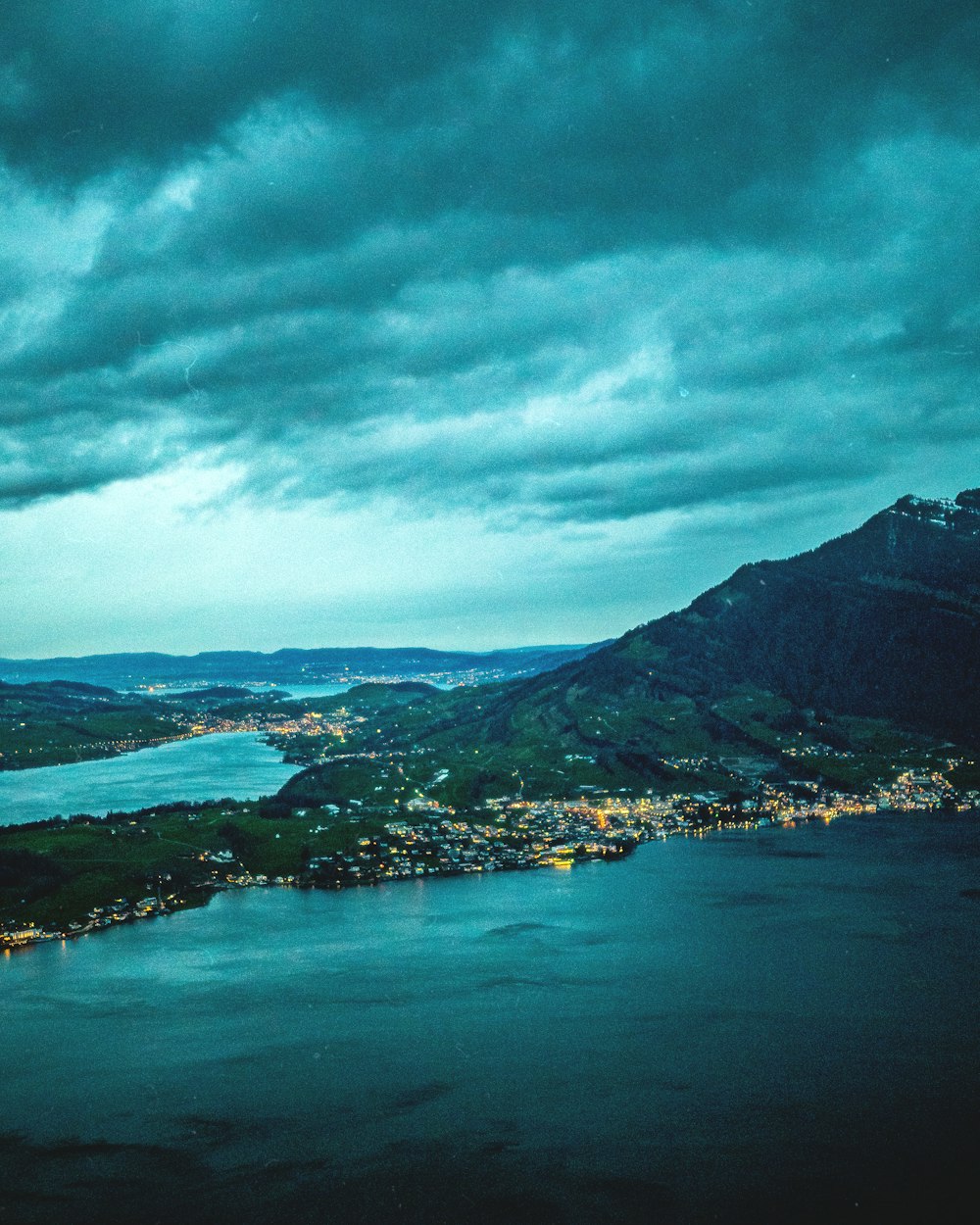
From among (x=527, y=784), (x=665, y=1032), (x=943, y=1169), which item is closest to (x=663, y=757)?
(x=527, y=784)

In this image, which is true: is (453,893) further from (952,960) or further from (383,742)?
(383,742)

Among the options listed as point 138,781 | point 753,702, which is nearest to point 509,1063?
point 138,781

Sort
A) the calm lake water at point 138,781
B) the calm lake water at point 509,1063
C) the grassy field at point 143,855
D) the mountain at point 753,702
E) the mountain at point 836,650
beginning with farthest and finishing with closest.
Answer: the mountain at point 836,650
the mountain at point 753,702
the calm lake water at point 138,781
the grassy field at point 143,855
the calm lake water at point 509,1063

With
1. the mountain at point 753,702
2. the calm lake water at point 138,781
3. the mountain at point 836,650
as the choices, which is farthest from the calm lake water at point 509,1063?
the mountain at point 836,650

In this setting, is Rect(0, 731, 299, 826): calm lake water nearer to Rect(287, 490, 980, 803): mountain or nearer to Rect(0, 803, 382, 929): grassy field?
Rect(287, 490, 980, 803): mountain

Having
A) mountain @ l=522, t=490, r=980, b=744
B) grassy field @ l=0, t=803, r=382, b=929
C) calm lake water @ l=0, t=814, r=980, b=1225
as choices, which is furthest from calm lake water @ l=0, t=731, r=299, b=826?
mountain @ l=522, t=490, r=980, b=744

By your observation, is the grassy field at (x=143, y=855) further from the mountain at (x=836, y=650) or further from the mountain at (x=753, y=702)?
the mountain at (x=836, y=650)

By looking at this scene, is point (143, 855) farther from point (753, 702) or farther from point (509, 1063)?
point (753, 702)
